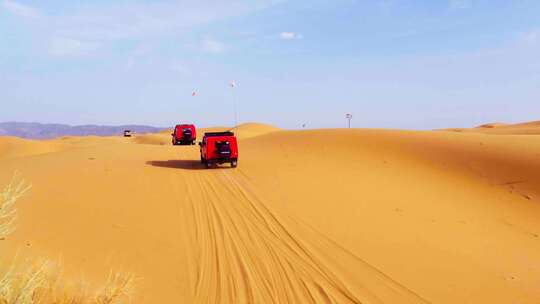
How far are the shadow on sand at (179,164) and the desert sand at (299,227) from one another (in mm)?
99

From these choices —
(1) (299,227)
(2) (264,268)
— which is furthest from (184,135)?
(2) (264,268)

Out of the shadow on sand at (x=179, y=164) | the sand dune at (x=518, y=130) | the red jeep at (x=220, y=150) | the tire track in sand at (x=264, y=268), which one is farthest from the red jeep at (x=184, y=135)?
the sand dune at (x=518, y=130)

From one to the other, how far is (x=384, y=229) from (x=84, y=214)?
7.44 m

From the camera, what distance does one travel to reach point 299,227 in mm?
9219

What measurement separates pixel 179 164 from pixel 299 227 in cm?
1107

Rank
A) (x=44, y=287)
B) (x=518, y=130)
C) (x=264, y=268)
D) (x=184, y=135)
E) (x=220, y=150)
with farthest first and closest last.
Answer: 1. (x=518, y=130)
2. (x=184, y=135)
3. (x=220, y=150)
4. (x=264, y=268)
5. (x=44, y=287)

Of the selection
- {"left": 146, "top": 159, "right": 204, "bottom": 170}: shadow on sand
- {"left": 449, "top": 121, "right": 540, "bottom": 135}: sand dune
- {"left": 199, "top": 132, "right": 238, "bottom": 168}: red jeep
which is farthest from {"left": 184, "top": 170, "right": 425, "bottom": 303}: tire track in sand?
{"left": 449, "top": 121, "right": 540, "bottom": 135}: sand dune

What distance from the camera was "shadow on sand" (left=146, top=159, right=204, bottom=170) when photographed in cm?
1783

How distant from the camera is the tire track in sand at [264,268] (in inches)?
234

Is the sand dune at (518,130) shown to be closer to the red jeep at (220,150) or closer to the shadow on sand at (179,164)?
the red jeep at (220,150)

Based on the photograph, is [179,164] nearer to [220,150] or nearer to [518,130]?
[220,150]

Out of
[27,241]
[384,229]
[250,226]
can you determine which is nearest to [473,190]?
[384,229]

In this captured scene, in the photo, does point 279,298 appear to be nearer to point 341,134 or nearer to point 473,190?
point 473,190

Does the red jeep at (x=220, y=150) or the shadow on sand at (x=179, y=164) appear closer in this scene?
the red jeep at (x=220, y=150)
